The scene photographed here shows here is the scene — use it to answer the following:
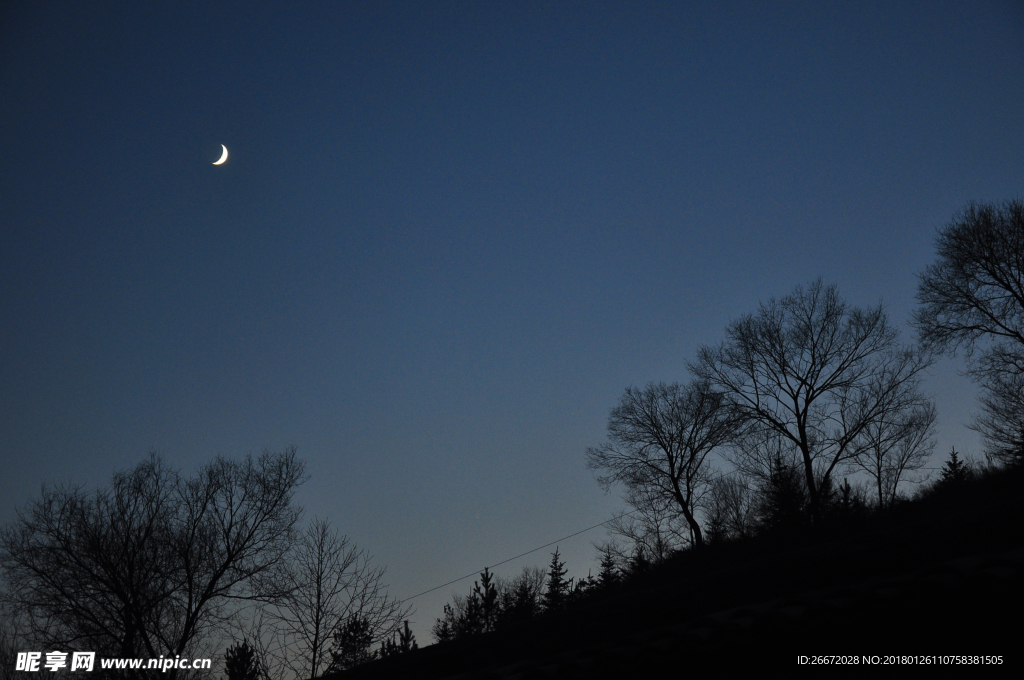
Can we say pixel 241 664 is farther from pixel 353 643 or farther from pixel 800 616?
pixel 800 616

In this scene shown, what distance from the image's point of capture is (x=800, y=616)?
395cm

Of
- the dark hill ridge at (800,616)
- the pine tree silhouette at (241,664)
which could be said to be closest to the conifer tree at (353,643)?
the pine tree silhouette at (241,664)

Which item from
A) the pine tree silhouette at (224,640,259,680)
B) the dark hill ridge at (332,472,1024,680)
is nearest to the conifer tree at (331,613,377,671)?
the pine tree silhouette at (224,640,259,680)

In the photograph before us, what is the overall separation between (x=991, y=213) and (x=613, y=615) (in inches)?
980

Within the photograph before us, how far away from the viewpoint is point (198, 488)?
30.0 meters

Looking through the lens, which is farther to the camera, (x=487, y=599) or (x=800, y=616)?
(x=487, y=599)

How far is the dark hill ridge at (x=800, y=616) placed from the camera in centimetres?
359

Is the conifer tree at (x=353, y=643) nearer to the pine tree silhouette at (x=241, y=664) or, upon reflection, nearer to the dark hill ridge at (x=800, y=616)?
the pine tree silhouette at (x=241, y=664)

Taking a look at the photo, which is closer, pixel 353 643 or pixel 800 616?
pixel 800 616

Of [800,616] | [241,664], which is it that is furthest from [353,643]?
[800,616]

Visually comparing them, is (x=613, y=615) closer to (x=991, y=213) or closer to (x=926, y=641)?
(x=926, y=641)

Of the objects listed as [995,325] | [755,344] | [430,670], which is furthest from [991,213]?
[430,670]

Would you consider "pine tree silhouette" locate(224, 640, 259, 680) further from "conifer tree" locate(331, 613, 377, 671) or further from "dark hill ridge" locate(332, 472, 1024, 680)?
"dark hill ridge" locate(332, 472, 1024, 680)

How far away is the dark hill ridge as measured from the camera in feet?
11.8
